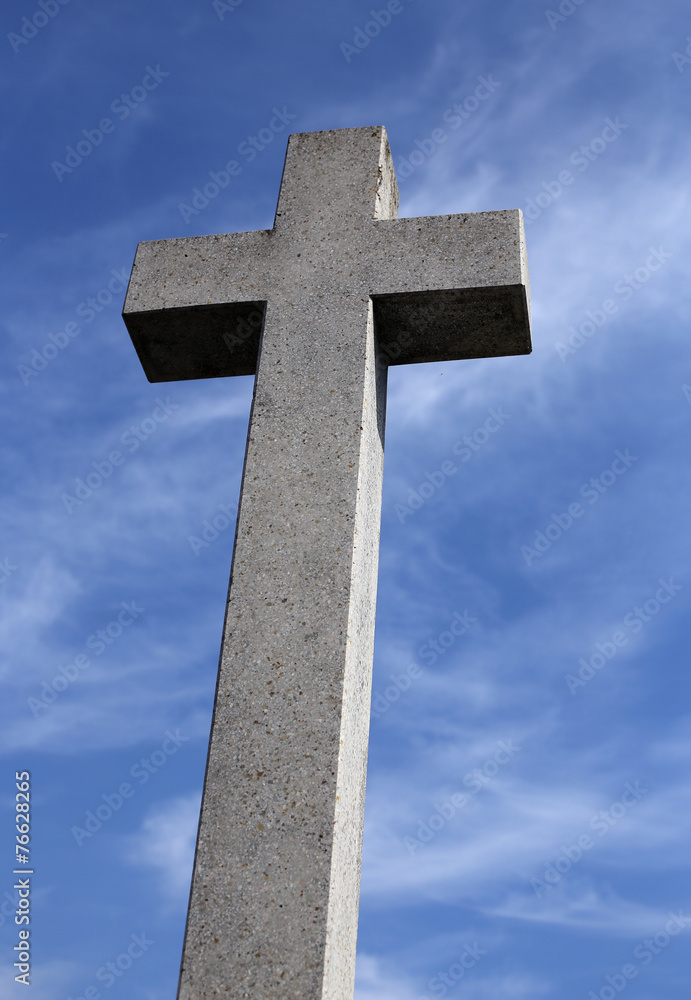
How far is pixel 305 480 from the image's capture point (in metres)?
4.12

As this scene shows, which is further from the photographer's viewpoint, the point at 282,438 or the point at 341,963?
the point at 282,438

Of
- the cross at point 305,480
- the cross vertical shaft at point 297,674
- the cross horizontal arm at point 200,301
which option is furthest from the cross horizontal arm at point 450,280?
the cross horizontal arm at point 200,301

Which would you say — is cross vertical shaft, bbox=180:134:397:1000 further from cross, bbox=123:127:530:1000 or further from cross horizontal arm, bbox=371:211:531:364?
cross horizontal arm, bbox=371:211:531:364

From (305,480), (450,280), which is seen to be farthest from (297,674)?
(450,280)

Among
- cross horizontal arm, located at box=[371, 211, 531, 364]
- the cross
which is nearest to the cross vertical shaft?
the cross

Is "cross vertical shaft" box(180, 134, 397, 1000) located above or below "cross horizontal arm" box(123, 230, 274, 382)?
below

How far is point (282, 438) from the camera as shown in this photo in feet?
14.0

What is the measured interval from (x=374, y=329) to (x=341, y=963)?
2.78m

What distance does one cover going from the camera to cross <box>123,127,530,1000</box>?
337 cm

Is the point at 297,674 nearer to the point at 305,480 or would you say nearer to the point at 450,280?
the point at 305,480

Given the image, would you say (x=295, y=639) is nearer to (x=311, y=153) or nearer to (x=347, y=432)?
(x=347, y=432)

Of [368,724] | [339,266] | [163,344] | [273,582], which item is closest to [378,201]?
[339,266]

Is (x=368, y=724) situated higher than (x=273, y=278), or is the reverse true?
A: (x=273, y=278)

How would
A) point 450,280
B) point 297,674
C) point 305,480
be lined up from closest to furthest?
point 297,674
point 305,480
point 450,280
